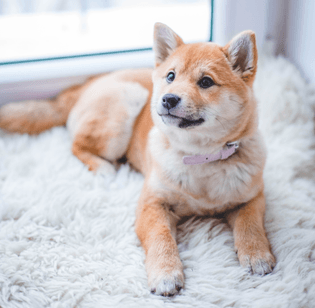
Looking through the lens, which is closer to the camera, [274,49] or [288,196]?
[288,196]

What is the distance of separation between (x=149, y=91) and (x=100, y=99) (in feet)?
0.83

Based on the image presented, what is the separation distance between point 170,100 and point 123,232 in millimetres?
534

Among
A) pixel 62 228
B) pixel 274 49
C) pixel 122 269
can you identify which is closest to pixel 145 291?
pixel 122 269

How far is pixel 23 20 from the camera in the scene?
180 cm

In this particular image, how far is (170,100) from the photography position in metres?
0.96

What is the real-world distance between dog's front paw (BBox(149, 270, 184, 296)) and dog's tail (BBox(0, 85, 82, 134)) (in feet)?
3.79

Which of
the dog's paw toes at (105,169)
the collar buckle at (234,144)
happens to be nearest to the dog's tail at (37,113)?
the dog's paw toes at (105,169)

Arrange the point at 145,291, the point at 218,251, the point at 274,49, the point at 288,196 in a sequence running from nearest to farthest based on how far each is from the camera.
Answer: the point at 145,291
the point at 218,251
the point at 288,196
the point at 274,49

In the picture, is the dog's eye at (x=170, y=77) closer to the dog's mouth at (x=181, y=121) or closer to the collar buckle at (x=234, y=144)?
the dog's mouth at (x=181, y=121)

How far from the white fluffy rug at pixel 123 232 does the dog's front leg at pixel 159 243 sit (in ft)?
0.11

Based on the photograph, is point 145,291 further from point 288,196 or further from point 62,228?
point 288,196

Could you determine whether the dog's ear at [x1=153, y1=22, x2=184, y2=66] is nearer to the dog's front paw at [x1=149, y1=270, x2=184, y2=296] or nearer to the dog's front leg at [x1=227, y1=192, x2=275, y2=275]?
the dog's front leg at [x1=227, y1=192, x2=275, y2=275]

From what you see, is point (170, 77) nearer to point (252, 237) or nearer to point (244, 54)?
point (244, 54)

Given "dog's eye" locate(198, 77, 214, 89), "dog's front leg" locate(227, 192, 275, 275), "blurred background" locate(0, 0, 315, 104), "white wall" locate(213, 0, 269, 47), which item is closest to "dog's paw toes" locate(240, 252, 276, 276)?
"dog's front leg" locate(227, 192, 275, 275)
